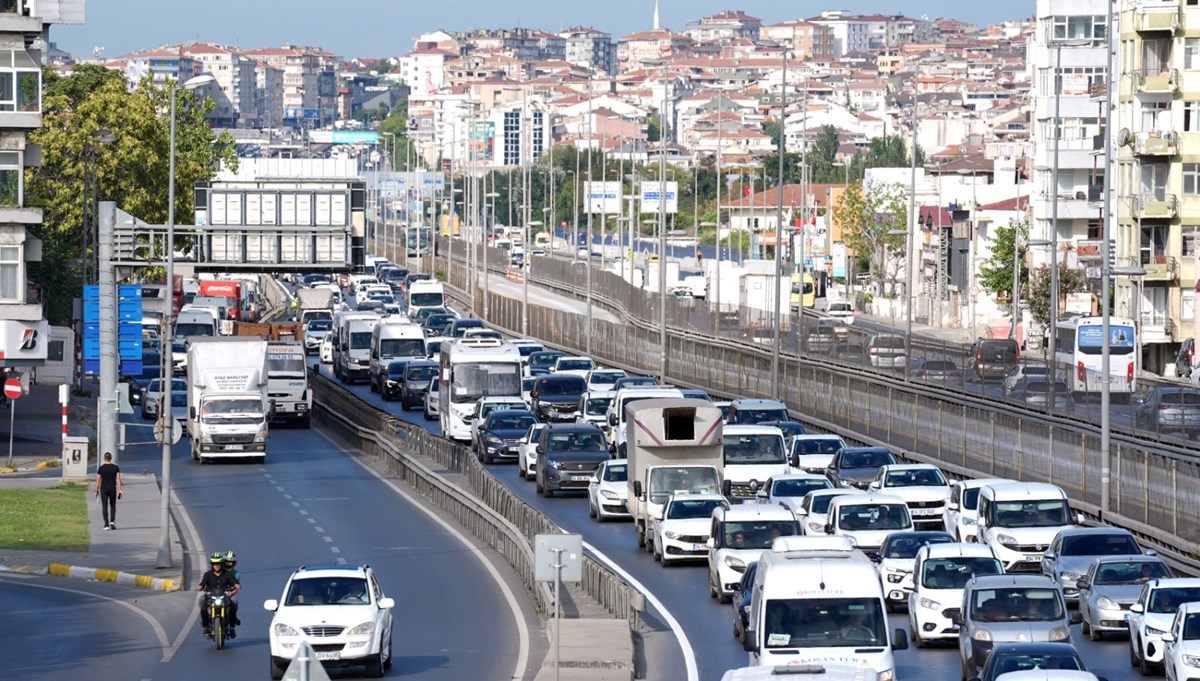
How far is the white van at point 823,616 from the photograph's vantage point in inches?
979

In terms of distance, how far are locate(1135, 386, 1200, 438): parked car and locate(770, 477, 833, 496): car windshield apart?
14003 millimetres

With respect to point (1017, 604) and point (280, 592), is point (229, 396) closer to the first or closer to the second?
point (280, 592)

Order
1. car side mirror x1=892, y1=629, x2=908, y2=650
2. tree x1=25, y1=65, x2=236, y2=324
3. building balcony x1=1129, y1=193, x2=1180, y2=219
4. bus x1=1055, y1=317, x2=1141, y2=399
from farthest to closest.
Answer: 1. building balcony x1=1129, y1=193, x2=1180, y2=219
2. tree x1=25, y1=65, x2=236, y2=324
3. bus x1=1055, y1=317, x2=1141, y2=399
4. car side mirror x1=892, y1=629, x2=908, y2=650

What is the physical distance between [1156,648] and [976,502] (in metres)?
10.7

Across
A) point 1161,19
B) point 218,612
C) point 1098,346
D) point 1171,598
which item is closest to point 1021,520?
point 1171,598

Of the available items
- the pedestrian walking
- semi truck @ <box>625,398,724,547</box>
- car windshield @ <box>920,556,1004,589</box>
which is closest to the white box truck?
the pedestrian walking

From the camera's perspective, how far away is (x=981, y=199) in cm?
13600

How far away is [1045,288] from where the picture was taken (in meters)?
103

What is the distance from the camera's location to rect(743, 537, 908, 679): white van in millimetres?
24875

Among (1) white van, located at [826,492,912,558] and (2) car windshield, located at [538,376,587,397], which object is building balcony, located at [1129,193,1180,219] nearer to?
(2) car windshield, located at [538,376,587,397]

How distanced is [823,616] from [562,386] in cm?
4028

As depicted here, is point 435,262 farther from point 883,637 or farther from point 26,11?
point 883,637

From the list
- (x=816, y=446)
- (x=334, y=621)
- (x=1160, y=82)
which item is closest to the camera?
(x=334, y=621)

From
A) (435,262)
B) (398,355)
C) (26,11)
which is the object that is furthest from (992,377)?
(435,262)
